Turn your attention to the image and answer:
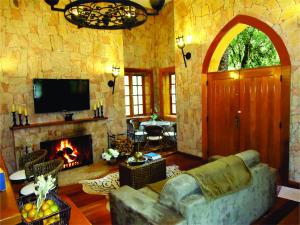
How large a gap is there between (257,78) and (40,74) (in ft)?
14.2

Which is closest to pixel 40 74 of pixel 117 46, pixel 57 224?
pixel 117 46

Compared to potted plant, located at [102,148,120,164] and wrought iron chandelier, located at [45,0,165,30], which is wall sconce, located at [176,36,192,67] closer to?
potted plant, located at [102,148,120,164]

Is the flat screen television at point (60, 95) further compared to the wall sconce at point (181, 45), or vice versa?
the wall sconce at point (181, 45)

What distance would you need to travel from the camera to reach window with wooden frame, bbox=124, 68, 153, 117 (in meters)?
7.81

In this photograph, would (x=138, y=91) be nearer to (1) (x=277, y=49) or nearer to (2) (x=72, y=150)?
(2) (x=72, y=150)

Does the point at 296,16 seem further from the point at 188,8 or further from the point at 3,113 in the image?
the point at 3,113

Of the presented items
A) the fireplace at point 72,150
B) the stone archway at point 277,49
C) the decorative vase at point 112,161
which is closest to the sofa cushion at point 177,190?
the stone archway at point 277,49

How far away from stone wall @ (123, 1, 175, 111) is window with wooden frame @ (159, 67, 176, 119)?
0.72 feet

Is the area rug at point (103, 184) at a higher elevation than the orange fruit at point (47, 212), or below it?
below

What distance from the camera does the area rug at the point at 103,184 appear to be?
13.4 feet

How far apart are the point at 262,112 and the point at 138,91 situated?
4.42 meters

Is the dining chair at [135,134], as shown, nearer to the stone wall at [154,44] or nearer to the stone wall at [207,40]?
the stone wall at [207,40]

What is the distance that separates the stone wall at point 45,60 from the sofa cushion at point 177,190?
383 cm

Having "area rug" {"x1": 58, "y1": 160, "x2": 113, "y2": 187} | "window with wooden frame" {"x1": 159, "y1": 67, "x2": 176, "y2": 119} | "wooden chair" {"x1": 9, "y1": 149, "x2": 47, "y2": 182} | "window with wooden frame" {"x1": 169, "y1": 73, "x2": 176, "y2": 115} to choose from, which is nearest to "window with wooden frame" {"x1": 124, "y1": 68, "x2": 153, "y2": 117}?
"window with wooden frame" {"x1": 159, "y1": 67, "x2": 176, "y2": 119}
